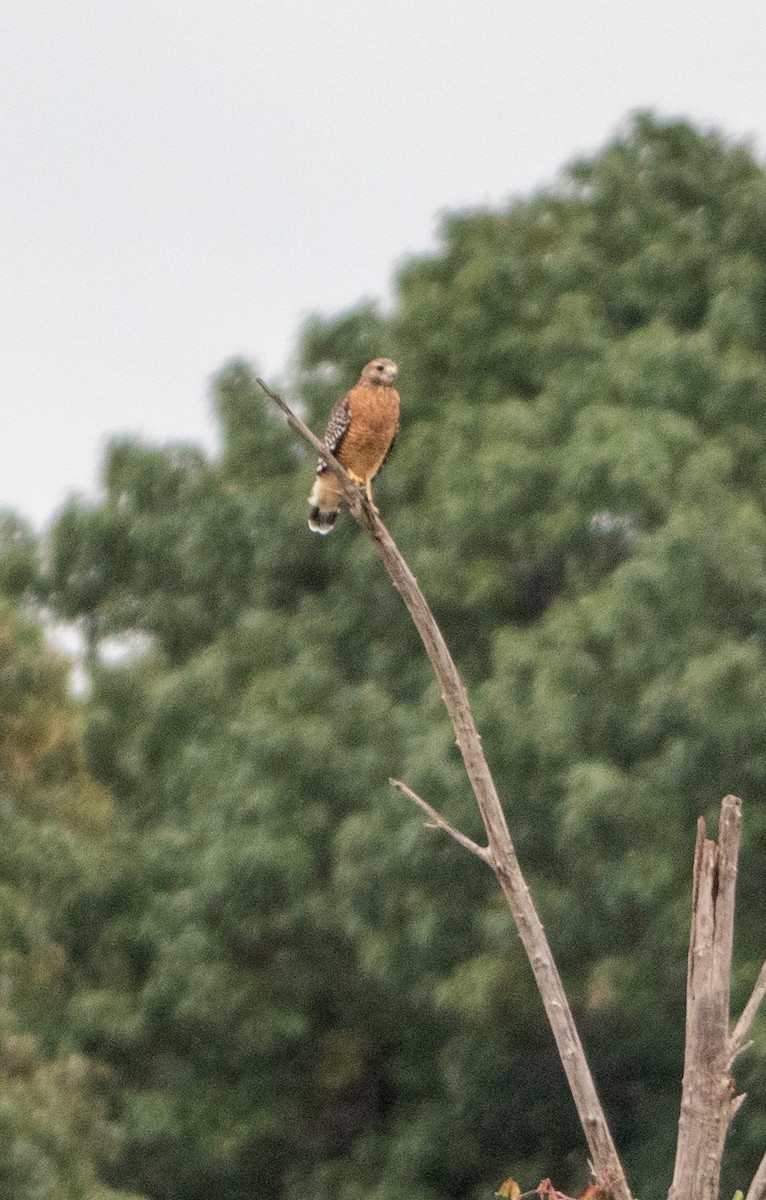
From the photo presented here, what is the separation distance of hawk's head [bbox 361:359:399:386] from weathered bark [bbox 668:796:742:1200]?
7.86m

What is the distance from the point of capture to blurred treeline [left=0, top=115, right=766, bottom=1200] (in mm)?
17328

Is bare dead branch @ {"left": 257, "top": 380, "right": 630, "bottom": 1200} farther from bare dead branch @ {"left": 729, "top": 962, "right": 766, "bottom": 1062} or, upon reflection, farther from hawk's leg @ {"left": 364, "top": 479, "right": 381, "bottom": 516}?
hawk's leg @ {"left": 364, "top": 479, "right": 381, "bottom": 516}

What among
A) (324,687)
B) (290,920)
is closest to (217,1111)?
(290,920)

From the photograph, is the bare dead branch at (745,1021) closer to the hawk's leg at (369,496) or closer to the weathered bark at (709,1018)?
the weathered bark at (709,1018)

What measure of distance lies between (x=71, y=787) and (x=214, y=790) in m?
4.28

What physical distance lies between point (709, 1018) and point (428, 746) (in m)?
14.4

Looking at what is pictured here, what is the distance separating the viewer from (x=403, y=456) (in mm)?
21344

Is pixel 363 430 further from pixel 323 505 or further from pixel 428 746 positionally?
pixel 428 746

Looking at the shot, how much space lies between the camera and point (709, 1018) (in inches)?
133

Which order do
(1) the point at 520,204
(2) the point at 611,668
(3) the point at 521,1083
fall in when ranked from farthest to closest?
(1) the point at 520,204 → (3) the point at 521,1083 → (2) the point at 611,668

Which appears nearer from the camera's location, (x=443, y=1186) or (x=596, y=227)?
(x=443, y=1186)

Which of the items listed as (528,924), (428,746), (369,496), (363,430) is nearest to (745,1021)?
(528,924)

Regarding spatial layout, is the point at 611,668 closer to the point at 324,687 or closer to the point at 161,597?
the point at 324,687

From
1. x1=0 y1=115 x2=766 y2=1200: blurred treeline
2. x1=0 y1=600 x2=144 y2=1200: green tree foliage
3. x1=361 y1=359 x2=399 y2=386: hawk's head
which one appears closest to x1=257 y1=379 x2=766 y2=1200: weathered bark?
x1=361 y1=359 x2=399 y2=386: hawk's head
